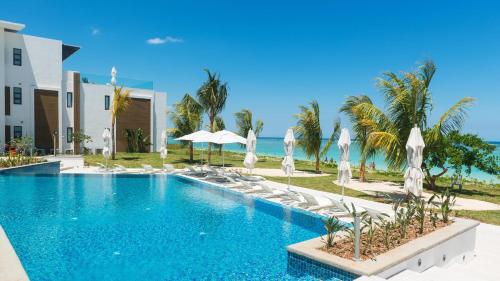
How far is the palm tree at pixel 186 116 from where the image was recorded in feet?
78.1

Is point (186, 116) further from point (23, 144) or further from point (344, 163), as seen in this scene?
point (344, 163)

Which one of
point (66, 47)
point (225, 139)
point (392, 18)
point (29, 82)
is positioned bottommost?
point (225, 139)

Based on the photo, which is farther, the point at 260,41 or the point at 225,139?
the point at 260,41

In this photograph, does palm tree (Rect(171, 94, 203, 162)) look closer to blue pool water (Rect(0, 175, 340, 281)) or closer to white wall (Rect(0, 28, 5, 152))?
blue pool water (Rect(0, 175, 340, 281))

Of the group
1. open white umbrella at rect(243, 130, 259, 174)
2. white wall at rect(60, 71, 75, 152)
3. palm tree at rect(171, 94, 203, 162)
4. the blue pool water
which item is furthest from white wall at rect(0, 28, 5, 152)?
open white umbrella at rect(243, 130, 259, 174)

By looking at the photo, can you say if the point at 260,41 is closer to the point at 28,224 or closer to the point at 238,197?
the point at 238,197

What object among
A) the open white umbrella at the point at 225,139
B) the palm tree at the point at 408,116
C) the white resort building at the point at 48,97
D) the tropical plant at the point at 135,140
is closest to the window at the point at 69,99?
the white resort building at the point at 48,97

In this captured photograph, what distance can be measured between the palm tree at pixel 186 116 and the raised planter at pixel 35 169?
7757mm

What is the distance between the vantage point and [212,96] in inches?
885

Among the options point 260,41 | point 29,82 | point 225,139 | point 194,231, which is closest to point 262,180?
point 225,139

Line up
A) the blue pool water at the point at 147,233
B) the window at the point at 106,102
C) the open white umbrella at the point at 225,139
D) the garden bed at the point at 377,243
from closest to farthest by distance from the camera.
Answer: the garden bed at the point at 377,243, the blue pool water at the point at 147,233, the open white umbrella at the point at 225,139, the window at the point at 106,102

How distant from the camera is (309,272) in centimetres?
564

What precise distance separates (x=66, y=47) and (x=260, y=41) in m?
21.6

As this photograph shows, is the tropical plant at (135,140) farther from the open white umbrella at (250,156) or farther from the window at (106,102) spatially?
the open white umbrella at (250,156)
